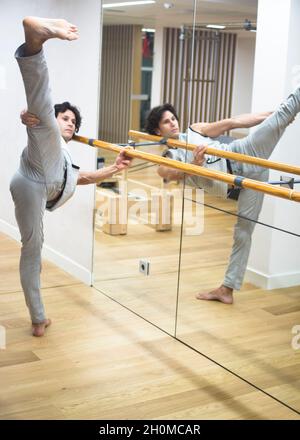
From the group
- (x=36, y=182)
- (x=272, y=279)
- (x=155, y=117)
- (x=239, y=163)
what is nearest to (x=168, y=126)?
(x=155, y=117)

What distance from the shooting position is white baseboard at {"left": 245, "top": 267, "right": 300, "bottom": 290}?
9.80 feet

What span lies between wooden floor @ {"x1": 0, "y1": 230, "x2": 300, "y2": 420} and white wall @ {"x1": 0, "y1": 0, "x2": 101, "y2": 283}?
24.5 inches

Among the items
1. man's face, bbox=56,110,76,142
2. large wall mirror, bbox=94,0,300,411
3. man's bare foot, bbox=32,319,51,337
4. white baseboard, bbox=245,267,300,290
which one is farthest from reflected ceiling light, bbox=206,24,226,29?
man's bare foot, bbox=32,319,51,337

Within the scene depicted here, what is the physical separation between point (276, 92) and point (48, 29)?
42.6 inches

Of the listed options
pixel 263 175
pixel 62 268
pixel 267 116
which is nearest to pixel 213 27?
pixel 267 116

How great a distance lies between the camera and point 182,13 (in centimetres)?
361

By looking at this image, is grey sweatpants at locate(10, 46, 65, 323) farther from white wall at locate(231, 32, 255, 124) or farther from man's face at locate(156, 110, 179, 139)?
white wall at locate(231, 32, 255, 124)

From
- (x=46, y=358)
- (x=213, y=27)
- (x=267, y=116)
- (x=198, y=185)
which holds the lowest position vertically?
(x=46, y=358)

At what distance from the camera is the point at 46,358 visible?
324cm

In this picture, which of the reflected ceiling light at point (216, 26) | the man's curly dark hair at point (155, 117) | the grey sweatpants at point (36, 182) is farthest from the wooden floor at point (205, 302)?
the reflected ceiling light at point (216, 26)

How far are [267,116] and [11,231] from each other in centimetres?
288

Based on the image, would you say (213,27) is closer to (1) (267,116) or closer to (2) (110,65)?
(1) (267,116)

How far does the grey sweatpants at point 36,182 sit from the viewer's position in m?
3.17

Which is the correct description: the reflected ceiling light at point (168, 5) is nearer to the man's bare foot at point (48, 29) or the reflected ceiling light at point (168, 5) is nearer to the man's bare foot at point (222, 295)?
the man's bare foot at point (48, 29)
